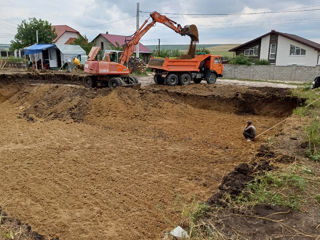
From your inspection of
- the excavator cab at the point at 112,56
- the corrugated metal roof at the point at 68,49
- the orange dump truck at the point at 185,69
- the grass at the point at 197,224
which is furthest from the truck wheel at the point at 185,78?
the corrugated metal roof at the point at 68,49

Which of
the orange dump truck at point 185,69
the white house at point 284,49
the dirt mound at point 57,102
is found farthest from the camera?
the white house at point 284,49

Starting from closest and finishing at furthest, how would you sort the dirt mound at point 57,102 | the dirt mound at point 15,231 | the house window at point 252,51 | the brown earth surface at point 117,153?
1. the dirt mound at point 15,231
2. the brown earth surface at point 117,153
3. the dirt mound at point 57,102
4. the house window at point 252,51

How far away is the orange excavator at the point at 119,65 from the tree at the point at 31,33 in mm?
28216

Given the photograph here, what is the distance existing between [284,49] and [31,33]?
31847 mm

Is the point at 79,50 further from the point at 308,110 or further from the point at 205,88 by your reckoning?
the point at 308,110

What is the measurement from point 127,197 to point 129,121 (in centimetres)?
469

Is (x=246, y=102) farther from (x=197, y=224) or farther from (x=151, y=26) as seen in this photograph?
(x=197, y=224)

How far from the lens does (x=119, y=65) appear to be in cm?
1195

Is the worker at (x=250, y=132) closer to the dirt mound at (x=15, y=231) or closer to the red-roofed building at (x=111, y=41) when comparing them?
the dirt mound at (x=15, y=231)

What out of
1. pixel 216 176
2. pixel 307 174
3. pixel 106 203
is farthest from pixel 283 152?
pixel 106 203

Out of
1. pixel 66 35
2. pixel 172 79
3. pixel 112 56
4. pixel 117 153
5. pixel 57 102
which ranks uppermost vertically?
pixel 66 35

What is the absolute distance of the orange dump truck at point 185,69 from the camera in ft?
47.6

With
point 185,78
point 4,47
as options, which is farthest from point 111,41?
point 4,47

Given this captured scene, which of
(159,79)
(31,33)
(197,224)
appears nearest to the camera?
(197,224)
